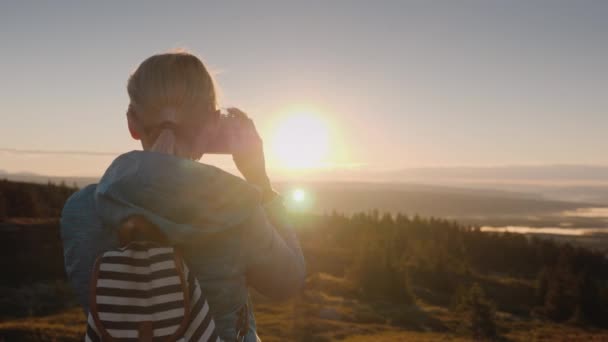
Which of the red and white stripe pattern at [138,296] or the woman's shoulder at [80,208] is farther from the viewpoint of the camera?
the woman's shoulder at [80,208]

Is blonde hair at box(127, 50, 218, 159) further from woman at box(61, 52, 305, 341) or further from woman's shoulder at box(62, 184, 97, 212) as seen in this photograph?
woman's shoulder at box(62, 184, 97, 212)

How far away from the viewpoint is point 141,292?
70.3 inches

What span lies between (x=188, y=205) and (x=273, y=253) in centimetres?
40

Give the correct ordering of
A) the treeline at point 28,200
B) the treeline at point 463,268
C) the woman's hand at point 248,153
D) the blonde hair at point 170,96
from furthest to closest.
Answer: the treeline at point 463,268, the treeline at point 28,200, the woman's hand at point 248,153, the blonde hair at point 170,96

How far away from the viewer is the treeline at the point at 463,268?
46.0 meters

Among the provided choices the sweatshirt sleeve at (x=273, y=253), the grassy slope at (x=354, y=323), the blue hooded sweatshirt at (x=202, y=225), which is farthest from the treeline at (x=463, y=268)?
the blue hooded sweatshirt at (x=202, y=225)

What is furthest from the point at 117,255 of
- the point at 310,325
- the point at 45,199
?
the point at 45,199

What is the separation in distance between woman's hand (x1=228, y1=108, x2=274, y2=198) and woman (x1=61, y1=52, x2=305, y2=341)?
0.04 metres

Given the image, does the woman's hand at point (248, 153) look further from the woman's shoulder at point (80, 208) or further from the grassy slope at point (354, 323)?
the grassy slope at point (354, 323)

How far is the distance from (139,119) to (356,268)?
150 ft

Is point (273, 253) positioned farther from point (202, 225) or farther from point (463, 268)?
point (463, 268)

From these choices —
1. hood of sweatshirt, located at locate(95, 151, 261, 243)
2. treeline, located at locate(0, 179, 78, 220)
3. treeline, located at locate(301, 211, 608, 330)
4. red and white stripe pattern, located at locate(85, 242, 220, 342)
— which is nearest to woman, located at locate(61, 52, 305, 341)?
hood of sweatshirt, located at locate(95, 151, 261, 243)

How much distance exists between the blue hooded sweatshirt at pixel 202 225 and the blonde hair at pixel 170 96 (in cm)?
18

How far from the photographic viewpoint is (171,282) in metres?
1.81
